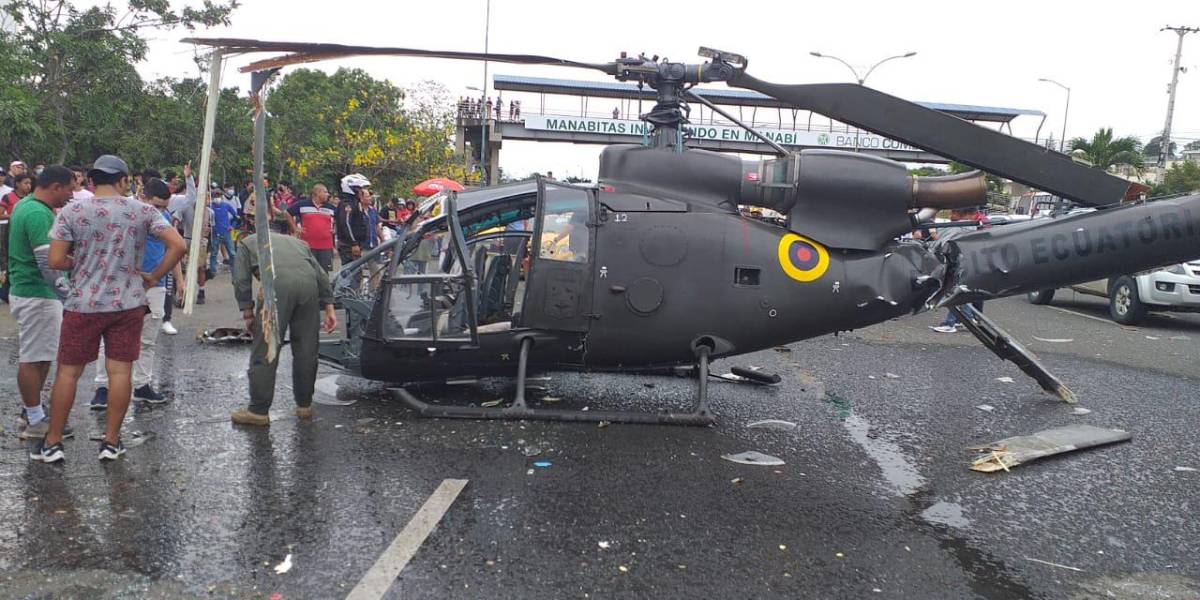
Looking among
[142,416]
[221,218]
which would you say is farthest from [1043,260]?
[221,218]

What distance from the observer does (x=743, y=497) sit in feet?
14.4

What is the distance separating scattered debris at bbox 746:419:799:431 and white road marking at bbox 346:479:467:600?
7.97 feet

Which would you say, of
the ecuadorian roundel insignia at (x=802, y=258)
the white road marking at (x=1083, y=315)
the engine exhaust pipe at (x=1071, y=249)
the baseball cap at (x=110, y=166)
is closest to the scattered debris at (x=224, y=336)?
the baseball cap at (x=110, y=166)

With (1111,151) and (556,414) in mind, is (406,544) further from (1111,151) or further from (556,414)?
(1111,151)

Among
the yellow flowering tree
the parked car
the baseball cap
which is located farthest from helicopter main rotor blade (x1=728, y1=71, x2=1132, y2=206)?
the yellow flowering tree

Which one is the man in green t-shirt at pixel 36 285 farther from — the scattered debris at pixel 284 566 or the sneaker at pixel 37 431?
the scattered debris at pixel 284 566

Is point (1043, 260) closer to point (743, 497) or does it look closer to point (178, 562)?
point (743, 497)

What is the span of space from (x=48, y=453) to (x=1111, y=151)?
4063cm

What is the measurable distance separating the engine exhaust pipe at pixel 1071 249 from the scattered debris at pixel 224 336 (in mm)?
7150

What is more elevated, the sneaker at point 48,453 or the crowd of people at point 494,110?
the crowd of people at point 494,110

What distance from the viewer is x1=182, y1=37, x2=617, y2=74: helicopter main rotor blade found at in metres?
4.43

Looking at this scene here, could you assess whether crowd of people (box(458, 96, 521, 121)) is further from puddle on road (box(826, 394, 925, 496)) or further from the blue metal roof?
puddle on road (box(826, 394, 925, 496))

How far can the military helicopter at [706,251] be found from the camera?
5.63 meters

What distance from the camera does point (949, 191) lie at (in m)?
5.77
